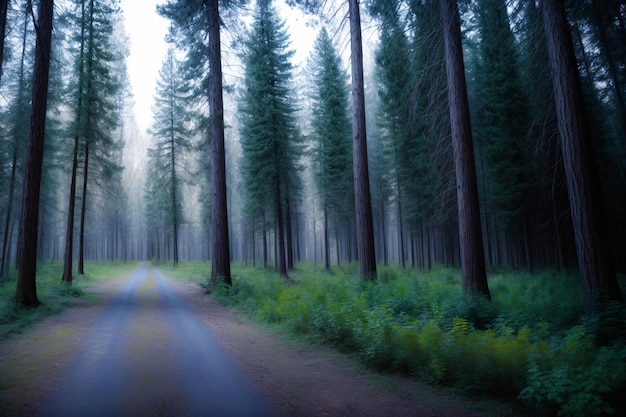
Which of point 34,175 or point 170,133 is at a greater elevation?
point 170,133

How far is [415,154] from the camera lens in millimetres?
23641

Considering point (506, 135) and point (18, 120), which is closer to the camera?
point (506, 135)

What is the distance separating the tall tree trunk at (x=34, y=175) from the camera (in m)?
10.7

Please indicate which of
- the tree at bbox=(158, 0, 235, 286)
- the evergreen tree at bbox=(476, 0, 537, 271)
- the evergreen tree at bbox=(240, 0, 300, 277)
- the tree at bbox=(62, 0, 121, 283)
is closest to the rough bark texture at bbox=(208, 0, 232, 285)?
the tree at bbox=(158, 0, 235, 286)

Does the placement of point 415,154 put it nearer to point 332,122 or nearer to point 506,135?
point 506,135

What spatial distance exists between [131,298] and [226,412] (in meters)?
11.8

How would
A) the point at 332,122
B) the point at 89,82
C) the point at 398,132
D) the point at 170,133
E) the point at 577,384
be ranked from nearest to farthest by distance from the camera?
1. the point at 577,384
2. the point at 89,82
3. the point at 398,132
4. the point at 332,122
5. the point at 170,133

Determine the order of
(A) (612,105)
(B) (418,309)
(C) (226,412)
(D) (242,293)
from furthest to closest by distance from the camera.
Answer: (A) (612,105)
(D) (242,293)
(B) (418,309)
(C) (226,412)

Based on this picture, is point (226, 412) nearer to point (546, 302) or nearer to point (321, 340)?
point (321, 340)

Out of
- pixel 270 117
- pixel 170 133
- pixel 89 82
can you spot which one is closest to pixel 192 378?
pixel 270 117

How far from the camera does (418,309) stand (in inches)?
330

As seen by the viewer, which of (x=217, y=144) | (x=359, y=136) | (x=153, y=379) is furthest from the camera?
(x=217, y=144)

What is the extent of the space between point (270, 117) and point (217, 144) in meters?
7.23

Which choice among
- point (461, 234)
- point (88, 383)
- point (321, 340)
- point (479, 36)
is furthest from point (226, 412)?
point (479, 36)
